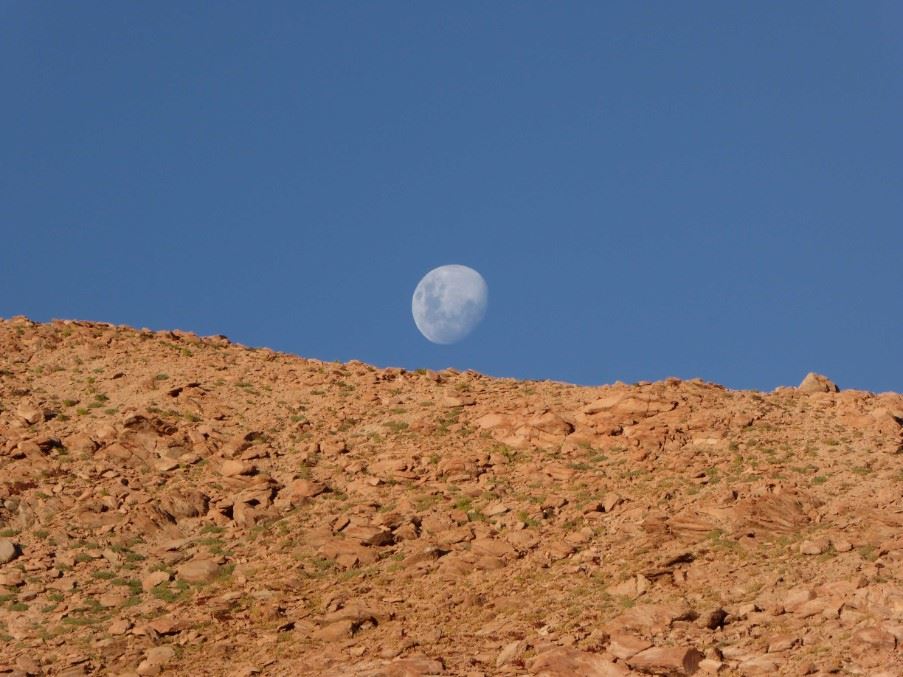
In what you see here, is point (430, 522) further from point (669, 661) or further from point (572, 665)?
point (669, 661)

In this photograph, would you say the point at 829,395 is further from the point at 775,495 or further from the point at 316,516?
the point at 316,516

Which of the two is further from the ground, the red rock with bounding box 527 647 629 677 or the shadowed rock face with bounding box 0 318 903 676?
the shadowed rock face with bounding box 0 318 903 676

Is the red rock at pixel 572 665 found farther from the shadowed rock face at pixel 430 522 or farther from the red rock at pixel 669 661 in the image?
the red rock at pixel 669 661

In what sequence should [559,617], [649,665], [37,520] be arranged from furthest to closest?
[37,520] < [559,617] < [649,665]

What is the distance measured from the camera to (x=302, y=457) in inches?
1439

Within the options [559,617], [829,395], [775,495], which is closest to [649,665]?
[559,617]

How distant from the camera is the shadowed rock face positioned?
2519 centimetres

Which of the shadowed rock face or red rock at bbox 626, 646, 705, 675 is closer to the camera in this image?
red rock at bbox 626, 646, 705, 675

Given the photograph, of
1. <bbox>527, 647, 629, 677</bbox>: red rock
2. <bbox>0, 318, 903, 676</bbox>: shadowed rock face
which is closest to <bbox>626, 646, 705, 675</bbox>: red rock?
<bbox>0, 318, 903, 676</bbox>: shadowed rock face

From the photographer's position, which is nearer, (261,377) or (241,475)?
(241,475)

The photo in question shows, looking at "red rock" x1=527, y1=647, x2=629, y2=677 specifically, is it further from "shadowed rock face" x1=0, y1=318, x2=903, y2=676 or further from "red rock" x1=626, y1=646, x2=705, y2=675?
"red rock" x1=626, y1=646, x2=705, y2=675

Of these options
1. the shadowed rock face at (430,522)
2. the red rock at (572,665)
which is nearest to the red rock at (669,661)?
the shadowed rock face at (430,522)

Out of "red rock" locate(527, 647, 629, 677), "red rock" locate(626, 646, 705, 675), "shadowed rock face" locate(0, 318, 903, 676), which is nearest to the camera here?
"red rock" locate(626, 646, 705, 675)

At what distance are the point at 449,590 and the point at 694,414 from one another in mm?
11574
